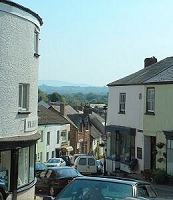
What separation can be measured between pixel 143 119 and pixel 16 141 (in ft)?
54.5

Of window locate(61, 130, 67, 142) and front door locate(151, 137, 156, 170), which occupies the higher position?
front door locate(151, 137, 156, 170)

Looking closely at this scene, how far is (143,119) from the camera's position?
33.8m

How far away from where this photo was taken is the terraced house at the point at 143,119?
30.9 meters

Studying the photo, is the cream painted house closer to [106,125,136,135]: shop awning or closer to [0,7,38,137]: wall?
[106,125,136,135]: shop awning

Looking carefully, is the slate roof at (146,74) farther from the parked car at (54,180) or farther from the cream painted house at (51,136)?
the cream painted house at (51,136)

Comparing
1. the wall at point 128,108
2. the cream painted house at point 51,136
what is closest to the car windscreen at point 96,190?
the wall at point 128,108

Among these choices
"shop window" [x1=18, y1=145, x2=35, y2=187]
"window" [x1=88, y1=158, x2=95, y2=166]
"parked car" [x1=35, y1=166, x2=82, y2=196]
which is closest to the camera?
"shop window" [x1=18, y1=145, x2=35, y2=187]

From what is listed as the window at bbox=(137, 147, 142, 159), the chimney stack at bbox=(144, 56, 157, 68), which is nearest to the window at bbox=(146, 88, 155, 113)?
the window at bbox=(137, 147, 142, 159)

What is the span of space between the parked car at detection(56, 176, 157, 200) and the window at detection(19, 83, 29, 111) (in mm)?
10383

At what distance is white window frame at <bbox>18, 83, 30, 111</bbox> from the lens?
19938mm

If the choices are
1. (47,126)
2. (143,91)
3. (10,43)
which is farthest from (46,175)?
(47,126)

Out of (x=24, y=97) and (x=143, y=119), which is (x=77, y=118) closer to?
(x=143, y=119)

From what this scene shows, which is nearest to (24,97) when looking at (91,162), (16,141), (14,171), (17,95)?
(17,95)

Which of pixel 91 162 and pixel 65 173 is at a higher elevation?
pixel 65 173
